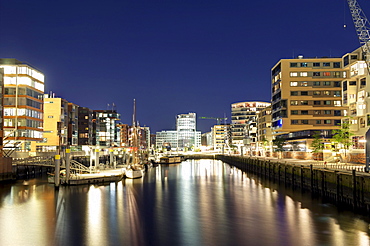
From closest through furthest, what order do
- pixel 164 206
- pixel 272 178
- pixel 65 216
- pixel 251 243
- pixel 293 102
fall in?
pixel 251 243
pixel 65 216
pixel 164 206
pixel 272 178
pixel 293 102

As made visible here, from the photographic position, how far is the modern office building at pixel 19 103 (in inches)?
4678

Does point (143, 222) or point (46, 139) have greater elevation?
point (46, 139)

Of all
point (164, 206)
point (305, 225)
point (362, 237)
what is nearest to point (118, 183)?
point (164, 206)

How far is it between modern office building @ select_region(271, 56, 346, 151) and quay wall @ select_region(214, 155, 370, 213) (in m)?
58.5

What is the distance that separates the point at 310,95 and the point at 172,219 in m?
113

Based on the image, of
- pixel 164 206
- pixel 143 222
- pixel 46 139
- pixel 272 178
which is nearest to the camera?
pixel 143 222

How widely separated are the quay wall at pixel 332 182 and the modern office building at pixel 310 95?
192ft

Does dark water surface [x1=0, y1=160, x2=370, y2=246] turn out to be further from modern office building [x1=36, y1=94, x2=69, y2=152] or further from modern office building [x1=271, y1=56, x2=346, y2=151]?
modern office building [x1=36, y1=94, x2=69, y2=152]

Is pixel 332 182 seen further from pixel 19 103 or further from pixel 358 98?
pixel 19 103

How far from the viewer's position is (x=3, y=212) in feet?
158

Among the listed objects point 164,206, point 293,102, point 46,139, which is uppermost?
point 293,102

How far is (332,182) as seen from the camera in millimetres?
53781

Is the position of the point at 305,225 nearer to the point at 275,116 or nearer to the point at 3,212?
the point at 3,212

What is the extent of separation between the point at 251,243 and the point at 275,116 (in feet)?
420
